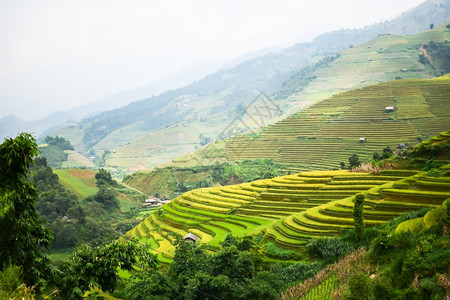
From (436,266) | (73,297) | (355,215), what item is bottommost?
(355,215)

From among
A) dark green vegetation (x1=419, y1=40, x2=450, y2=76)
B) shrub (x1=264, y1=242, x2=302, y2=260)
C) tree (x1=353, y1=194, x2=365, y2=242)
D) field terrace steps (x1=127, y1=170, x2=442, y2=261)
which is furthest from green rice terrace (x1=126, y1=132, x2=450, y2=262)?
dark green vegetation (x1=419, y1=40, x2=450, y2=76)

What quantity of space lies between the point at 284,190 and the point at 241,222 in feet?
16.7

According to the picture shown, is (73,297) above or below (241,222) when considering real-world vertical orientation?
above

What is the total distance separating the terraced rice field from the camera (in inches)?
2210

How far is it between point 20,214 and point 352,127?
61986 millimetres

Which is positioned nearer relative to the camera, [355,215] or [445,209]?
[445,209]

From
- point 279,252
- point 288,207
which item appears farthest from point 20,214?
point 288,207

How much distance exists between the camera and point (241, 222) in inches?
1153

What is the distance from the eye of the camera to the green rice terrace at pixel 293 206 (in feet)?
72.3

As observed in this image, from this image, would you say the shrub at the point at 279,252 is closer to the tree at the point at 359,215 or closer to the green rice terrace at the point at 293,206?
the green rice terrace at the point at 293,206

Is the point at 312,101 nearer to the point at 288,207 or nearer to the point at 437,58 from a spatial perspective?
the point at 437,58

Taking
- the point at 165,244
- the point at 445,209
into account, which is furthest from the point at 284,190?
the point at 445,209

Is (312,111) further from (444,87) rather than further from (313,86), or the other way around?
(313,86)

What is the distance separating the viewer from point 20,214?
24.5 ft
